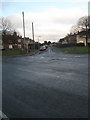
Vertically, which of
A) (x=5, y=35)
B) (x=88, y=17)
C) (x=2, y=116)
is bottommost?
(x=2, y=116)

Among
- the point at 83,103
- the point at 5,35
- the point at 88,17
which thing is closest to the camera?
the point at 83,103

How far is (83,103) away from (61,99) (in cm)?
83

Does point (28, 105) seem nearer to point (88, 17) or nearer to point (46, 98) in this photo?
point (46, 98)

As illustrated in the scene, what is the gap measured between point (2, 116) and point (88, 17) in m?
84.4

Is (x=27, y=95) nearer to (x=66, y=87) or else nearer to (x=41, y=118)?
(x=66, y=87)

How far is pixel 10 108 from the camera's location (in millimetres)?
6691

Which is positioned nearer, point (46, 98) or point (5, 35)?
point (46, 98)

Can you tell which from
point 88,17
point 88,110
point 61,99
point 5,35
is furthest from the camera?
point 88,17

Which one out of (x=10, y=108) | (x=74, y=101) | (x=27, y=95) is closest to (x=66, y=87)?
(x=27, y=95)

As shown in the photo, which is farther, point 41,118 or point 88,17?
point 88,17

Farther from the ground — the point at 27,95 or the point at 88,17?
the point at 88,17

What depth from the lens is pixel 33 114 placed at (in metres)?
5.96

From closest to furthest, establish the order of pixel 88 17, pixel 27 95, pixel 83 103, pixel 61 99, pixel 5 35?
pixel 83 103 → pixel 61 99 → pixel 27 95 → pixel 5 35 → pixel 88 17

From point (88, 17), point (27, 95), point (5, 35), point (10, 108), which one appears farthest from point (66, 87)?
point (88, 17)
